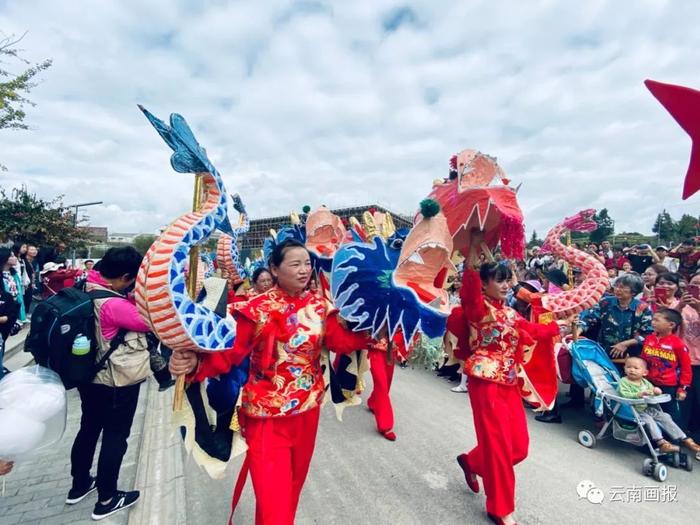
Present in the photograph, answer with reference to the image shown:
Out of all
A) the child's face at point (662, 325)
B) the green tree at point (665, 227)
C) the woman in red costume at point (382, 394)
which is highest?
the green tree at point (665, 227)

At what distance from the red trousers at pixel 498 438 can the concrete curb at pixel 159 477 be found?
1.92 metres

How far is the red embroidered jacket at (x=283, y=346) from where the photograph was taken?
1.89 metres

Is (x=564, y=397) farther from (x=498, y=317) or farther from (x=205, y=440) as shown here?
(x=205, y=440)

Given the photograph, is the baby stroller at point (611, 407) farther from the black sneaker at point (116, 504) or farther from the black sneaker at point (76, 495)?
the black sneaker at point (76, 495)

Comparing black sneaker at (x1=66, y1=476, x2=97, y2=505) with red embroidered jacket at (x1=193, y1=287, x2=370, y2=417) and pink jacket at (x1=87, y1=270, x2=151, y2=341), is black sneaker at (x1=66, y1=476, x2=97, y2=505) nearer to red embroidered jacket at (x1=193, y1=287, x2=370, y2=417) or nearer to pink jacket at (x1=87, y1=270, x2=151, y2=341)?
pink jacket at (x1=87, y1=270, x2=151, y2=341)

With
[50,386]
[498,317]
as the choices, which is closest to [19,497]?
[50,386]

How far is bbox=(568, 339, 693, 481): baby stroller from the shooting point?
311 cm

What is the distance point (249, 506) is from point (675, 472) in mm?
3352

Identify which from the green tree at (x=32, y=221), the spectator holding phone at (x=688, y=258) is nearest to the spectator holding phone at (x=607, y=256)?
the spectator holding phone at (x=688, y=258)

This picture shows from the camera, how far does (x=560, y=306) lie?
264 cm

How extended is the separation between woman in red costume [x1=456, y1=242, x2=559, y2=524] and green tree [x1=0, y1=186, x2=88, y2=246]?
11.6m

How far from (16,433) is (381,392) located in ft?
9.02

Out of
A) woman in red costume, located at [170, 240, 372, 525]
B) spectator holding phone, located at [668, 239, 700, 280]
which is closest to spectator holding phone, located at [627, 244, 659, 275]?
spectator holding phone, located at [668, 239, 700, 280]

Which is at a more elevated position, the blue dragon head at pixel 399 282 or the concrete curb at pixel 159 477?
the blue dragon head at pixel 399 282
